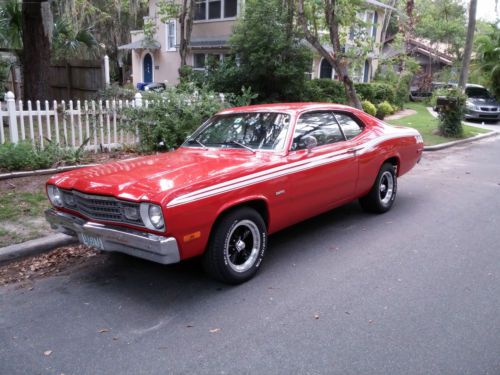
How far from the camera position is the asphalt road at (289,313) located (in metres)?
3.24

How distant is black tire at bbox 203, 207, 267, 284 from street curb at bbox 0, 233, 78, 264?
2.06 m

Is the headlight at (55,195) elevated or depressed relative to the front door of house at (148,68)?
depressed

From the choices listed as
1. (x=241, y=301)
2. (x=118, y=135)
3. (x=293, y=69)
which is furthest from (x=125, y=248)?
(x=293, y=69)

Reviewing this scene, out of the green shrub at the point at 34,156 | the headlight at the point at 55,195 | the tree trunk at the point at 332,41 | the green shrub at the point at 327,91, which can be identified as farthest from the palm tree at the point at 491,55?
the headlight at the point at 55,195

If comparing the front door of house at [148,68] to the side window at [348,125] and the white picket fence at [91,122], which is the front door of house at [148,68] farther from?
the side window at [348,125]

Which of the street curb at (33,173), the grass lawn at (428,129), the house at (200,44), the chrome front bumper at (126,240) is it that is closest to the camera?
the chrome front bumper at (126,240)

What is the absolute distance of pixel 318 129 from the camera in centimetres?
565

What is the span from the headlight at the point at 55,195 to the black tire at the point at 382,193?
396 cm

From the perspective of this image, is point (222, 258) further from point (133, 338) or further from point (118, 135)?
point (118, 135)

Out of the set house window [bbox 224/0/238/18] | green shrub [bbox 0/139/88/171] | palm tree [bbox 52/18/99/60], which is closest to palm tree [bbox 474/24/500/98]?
house window [bbox 224/0/238/18]

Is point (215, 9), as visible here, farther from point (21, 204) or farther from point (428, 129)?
point (21, 204)

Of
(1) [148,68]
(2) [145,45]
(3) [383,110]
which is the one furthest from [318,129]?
(1) [148,68]

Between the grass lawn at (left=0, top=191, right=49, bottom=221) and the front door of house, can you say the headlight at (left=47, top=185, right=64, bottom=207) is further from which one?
the front door of house

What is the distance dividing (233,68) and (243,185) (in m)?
11.3
